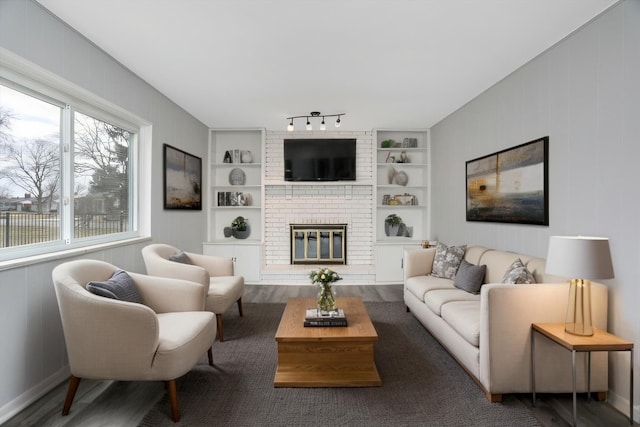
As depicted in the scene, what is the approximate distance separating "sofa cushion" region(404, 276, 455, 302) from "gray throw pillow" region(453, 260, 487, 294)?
0.13 metres

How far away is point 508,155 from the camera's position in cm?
321

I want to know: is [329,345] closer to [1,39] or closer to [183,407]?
[183,407]

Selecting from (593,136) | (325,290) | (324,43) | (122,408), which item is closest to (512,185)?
(593,136)

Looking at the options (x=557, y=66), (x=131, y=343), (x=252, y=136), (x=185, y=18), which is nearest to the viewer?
(x=131, y=343)

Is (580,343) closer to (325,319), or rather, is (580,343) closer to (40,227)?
(325,319)

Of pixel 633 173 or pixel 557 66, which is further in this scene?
pixel 557 66

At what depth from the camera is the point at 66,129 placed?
256 centimetres

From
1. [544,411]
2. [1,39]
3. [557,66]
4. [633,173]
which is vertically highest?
[557,66]

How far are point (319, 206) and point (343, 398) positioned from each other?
12.4 feet

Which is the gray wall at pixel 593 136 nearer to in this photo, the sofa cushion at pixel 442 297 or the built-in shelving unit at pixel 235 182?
the sofa cushion at pixel 442 297

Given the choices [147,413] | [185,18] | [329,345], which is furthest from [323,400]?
[185,18]

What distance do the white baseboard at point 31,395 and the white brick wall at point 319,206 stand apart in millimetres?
3416

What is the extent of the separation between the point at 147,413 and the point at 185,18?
258 cm

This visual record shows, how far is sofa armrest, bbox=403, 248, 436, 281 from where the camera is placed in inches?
153
